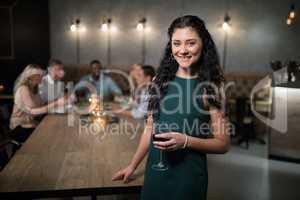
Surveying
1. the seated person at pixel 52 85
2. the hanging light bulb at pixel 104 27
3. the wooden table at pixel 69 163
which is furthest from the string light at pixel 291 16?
the wooden table at pixel 69 163

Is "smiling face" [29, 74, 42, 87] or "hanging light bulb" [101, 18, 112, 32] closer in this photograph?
"smiling face" [29, 74, 42, 87]

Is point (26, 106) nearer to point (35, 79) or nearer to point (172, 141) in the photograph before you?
point (35, 79)

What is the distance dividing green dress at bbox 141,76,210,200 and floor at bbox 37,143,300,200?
4.90ft

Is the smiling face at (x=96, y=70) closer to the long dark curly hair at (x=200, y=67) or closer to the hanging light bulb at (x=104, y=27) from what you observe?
the hanging light bulb at (x=104, y=27)

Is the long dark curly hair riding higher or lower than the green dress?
higher

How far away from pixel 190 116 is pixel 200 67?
0.75 feet

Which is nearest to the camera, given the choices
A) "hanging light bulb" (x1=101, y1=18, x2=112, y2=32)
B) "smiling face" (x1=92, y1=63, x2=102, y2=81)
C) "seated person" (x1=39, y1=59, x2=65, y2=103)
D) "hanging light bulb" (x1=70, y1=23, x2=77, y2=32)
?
"seated person" (x1=39, y1=59, x2=65, y2=103)

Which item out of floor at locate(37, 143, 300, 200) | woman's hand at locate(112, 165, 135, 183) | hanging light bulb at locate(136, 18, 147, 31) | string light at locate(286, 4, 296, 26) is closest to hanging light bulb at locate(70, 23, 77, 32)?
hanging light bulb at locate(136, 18, 147, 31)

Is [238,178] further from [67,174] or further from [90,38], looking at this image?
[90,38]

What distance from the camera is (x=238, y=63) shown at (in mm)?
7105

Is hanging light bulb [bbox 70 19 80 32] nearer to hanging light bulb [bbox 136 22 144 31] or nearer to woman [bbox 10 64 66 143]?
hanging light bulb [bbox 136 22 144 31]

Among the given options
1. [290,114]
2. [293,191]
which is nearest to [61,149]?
[293,191]

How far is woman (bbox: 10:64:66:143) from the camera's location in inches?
136

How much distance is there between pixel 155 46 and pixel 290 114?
135 inches
